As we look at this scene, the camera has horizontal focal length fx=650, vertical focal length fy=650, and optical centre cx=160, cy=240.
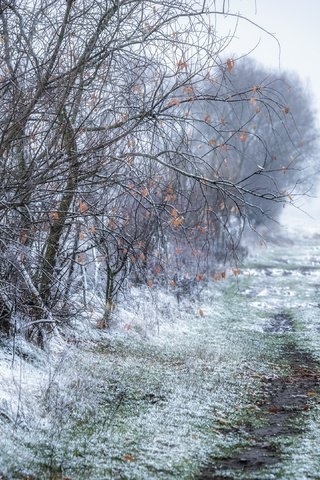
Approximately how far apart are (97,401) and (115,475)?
6.67 feet

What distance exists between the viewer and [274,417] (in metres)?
7.66

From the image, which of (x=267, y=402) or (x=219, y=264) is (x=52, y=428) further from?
(x=219, y=264)

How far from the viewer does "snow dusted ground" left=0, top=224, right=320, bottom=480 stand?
583cm

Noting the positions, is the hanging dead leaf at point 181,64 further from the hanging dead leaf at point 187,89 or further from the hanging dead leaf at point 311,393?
the hanging dead leaf at point 311,393

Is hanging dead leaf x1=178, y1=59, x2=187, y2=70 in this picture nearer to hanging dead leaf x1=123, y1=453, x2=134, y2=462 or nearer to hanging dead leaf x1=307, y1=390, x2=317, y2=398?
hanging dead leaf x1=123, y1=453, x2=134, y2=462

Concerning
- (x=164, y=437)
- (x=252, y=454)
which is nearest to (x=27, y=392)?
(x=164, y=437)

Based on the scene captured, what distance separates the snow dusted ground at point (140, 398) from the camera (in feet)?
19.1

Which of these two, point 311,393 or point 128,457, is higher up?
point 311,393

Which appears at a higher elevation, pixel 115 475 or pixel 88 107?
pixel 88 107

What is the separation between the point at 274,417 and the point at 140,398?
164 cm

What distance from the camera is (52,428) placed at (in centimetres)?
646

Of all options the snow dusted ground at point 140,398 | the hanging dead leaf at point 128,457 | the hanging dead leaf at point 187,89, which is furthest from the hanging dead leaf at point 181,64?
the hanging dead leaf at point 128,457

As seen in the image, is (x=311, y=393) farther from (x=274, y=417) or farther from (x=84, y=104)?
(x=84, y=104)

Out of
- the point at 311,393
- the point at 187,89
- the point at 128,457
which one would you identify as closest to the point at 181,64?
the point at 187,89
